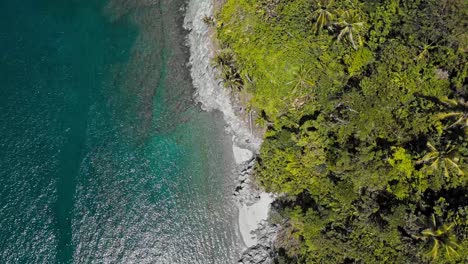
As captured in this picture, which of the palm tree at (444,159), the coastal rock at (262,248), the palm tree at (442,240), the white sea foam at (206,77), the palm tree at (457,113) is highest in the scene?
the white sea foam at (206,77)

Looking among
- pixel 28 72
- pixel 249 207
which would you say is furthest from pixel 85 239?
pixel 28 72

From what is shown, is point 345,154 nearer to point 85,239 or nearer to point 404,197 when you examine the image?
point 404,197

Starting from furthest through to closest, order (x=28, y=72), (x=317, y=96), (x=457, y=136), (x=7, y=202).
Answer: (x=28, y=72)
(x=7, y=202)
(x=317, y=96)
(x=457, y=136)

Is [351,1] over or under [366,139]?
over

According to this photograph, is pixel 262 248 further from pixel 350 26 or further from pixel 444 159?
pixel 350 26

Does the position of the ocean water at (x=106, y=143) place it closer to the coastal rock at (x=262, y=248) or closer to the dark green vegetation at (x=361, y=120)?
the coastal rock at (x=262, y=248)

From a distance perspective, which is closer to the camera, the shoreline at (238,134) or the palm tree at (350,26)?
the palm tree at (350,26)

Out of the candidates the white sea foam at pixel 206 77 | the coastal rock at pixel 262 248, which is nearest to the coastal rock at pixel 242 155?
the white sea foam at pixel 206 77

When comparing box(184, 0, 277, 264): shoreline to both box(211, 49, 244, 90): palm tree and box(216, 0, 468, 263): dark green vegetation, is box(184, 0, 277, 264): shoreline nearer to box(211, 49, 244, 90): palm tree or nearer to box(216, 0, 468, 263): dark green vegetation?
box(211, 49, 244, 90): palm tree
